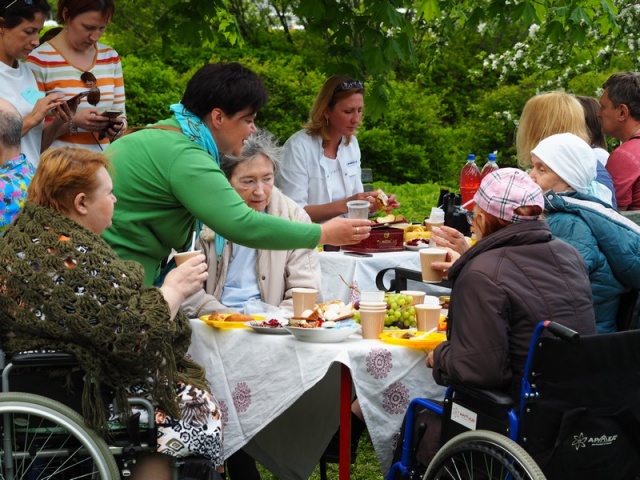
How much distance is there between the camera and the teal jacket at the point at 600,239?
14.0 ft

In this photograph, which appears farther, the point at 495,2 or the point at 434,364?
the point at 495,2

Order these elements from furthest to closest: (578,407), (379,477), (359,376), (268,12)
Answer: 1. (268,12)
2. (379,477)
3. (359,376)
4. (578,407)

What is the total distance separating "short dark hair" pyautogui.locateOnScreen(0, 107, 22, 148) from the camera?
4199 millimetres

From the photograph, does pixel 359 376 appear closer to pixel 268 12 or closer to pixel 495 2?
pixel 495 2

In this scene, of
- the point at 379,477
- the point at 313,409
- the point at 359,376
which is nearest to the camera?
the point at 359,376

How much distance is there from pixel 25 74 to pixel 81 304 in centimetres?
259

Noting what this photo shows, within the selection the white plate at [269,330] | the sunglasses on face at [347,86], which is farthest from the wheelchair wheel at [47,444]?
the sunglasses on face at [347,86]

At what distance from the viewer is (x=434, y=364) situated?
3715 millimetres

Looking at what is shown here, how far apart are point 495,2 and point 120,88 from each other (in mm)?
3066

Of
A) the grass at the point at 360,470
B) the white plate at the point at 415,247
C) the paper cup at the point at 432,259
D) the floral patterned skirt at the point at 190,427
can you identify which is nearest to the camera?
the floral patterned skirt at the point at 190,427

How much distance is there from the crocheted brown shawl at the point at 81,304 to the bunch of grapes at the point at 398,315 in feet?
3.45

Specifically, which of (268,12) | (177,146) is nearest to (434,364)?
(177,146)

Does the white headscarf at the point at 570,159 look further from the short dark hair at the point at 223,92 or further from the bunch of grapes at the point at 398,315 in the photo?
the short dark hair at the point at 223,92

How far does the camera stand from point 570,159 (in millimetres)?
4469
